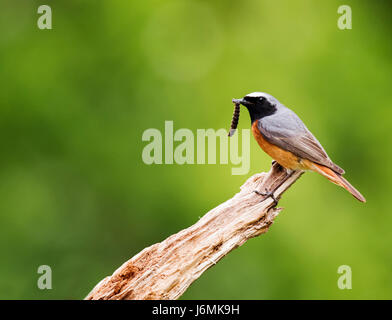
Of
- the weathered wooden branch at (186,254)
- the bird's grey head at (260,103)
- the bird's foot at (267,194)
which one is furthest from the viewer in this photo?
the bird's grey head at (260,103)

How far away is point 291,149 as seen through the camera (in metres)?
5.67

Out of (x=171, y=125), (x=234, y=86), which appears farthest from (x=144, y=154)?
(x=234, y=86)

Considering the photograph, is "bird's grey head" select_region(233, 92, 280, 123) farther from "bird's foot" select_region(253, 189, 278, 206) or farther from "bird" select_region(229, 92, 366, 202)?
"bird's foot" select_region(253, 189, 278, 206)

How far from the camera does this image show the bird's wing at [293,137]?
5.69 m

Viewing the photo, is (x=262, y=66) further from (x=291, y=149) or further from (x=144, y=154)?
(x=291, y=149)

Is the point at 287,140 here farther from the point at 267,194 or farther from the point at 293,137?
the point at 267,194

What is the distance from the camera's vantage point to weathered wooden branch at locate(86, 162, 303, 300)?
4.93 meters

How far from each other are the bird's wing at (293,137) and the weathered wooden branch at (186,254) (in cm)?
62

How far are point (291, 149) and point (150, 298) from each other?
1.89 metres

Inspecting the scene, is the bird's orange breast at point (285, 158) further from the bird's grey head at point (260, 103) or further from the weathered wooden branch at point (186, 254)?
the weathered wooden branch at point (186, 254)

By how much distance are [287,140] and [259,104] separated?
0.48 metres

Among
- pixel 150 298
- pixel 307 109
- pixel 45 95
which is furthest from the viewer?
pixel 45 95

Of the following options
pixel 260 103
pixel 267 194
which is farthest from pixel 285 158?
pixel 260 103

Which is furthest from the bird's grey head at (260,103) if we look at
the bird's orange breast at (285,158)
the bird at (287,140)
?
the bird's orange breast at (285,158)
